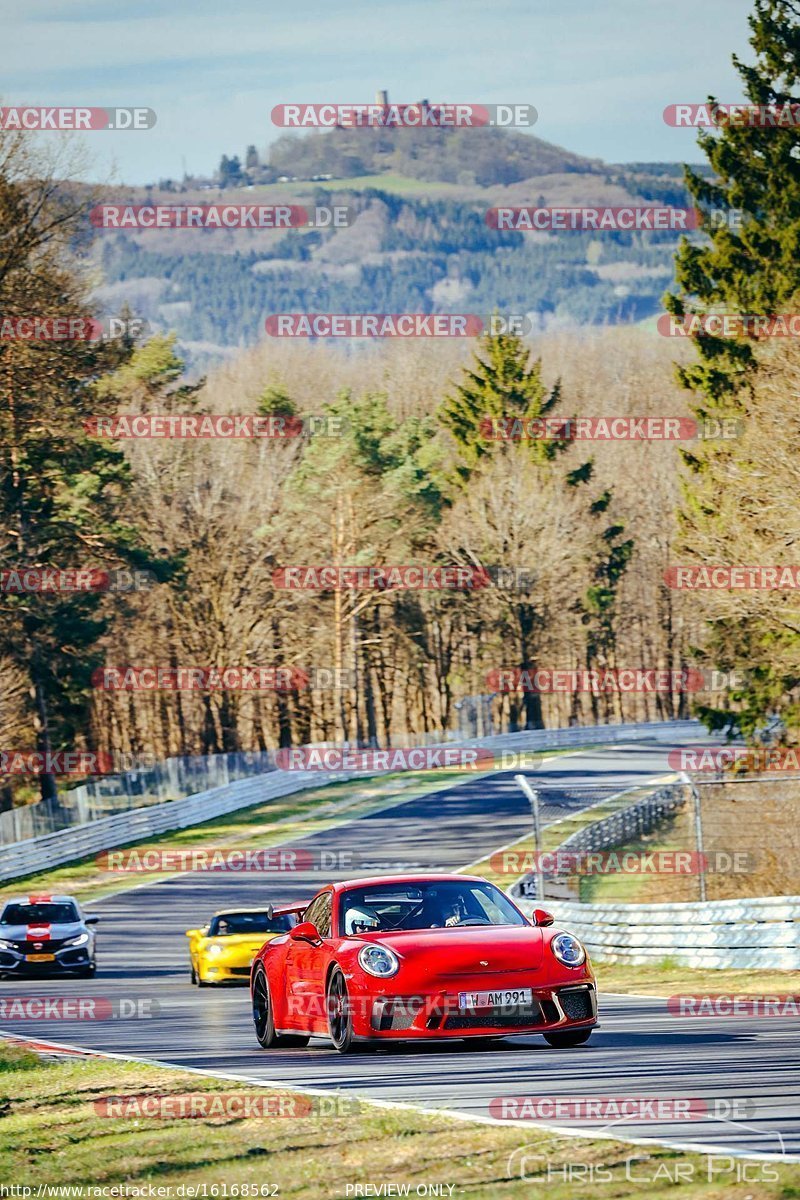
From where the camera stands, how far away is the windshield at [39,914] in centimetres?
2708

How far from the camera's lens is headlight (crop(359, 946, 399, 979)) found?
467 inches

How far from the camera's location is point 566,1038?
40.2ft

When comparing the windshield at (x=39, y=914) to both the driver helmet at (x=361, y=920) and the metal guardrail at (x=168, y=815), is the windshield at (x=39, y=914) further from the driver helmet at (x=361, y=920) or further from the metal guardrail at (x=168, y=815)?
the metal guardrail at (x=168, y=815)

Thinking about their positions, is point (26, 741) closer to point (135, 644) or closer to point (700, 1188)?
point (135, 644)

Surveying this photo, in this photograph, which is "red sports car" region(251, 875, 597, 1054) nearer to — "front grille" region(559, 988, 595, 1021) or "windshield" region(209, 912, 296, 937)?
"front grille" region(559, 988, 595, 1021)

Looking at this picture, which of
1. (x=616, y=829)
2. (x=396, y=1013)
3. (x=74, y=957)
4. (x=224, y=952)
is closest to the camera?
(x=396, y=1013)

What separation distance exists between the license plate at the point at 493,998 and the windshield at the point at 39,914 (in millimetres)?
16403

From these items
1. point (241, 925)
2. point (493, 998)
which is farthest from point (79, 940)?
point (493, 998)

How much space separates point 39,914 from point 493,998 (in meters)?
17.0

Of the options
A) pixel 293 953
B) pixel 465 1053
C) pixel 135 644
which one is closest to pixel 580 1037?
pixel 465 1053

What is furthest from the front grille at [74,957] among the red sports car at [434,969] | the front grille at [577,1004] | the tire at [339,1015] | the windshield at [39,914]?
the front grille at [577,1004]

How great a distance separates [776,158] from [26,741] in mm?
32388

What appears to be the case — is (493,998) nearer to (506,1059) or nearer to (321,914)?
(506,1059)

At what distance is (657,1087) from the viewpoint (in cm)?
965
